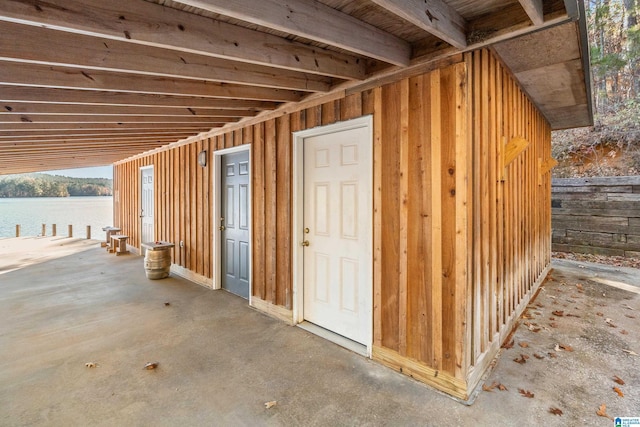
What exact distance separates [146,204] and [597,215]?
10.4 metres

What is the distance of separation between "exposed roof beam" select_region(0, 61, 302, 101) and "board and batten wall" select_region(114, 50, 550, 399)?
2.24 ft

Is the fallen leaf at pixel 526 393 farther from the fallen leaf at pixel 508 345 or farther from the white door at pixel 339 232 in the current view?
the white door at pixel 339 232

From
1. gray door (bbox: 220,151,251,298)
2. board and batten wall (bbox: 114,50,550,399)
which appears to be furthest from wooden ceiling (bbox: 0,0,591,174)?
gray door (bbox: 220,151,251,298)

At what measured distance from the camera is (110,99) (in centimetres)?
288

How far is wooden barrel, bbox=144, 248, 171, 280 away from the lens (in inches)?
210

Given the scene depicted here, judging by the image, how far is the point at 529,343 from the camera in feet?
9.82

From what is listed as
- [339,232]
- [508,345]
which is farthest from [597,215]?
[339,232]

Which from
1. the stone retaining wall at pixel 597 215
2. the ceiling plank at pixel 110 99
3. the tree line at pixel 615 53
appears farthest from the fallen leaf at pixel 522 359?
the tree line at pixel 615 53

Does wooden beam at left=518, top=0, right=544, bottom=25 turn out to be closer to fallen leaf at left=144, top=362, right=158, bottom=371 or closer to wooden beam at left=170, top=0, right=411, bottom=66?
wooden beam at left=170, top=0, right=411, bottom=66

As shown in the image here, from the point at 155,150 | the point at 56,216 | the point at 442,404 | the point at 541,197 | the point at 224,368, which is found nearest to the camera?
the point at 442,404

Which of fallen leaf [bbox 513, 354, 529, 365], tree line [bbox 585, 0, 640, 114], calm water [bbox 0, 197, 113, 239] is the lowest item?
fallen leaf [bbox 513, 354, 529, 365]

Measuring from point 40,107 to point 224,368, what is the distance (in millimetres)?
3205

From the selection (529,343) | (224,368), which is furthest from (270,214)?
(529,343)

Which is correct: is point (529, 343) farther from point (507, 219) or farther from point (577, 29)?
point (577, 29)
